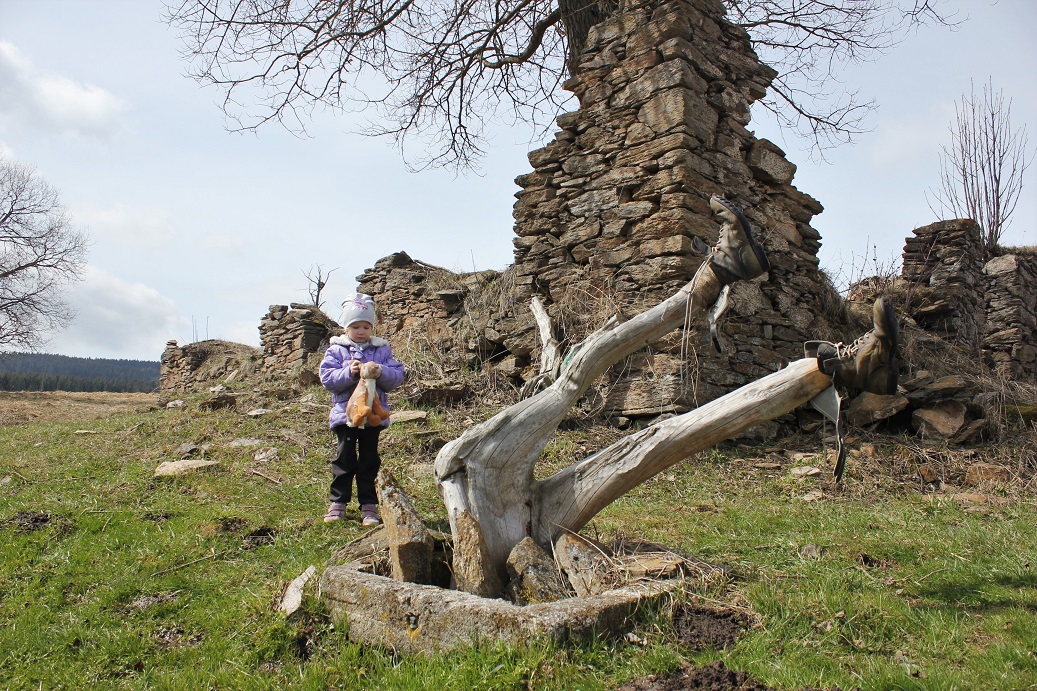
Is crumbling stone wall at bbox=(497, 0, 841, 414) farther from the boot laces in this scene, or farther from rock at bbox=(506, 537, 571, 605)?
rock at bbox=(506, 537, 571, 605)

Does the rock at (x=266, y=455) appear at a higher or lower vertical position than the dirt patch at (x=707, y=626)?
higher

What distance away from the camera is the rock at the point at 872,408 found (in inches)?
272

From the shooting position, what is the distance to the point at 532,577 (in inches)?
123

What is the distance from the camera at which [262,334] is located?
14.5 meters

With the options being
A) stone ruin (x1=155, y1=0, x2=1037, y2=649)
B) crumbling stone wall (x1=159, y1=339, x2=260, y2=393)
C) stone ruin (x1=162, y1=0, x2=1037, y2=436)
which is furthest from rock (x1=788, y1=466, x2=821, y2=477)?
crumbling stone wall (x1=159, y1=339, x2=260, y2=393)

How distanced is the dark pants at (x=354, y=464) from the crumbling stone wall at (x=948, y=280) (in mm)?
9104

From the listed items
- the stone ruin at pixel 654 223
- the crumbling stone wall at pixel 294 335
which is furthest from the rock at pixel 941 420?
the crumbling stone wall at pixel 294 335

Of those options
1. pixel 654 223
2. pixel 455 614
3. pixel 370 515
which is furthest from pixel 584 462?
pixel 654 223

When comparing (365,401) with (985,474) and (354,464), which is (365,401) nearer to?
(354,464)

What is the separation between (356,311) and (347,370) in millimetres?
460

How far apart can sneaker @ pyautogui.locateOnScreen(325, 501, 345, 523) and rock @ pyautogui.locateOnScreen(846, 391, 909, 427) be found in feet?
16.7

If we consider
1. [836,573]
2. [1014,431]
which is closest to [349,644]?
[836,573]

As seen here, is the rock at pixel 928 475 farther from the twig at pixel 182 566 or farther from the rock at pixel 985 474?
the twig at pixel 182 566

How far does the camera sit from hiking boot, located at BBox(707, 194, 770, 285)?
3.49 meters
